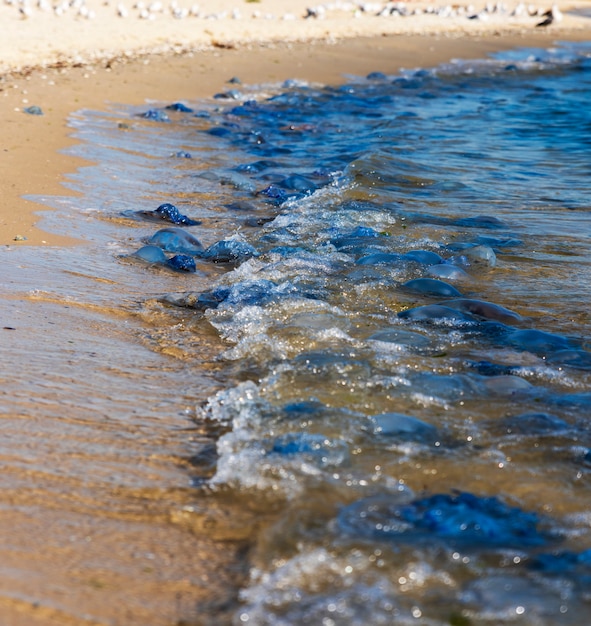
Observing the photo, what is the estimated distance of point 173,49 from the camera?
40.3ft

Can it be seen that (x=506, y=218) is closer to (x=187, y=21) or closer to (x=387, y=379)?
(x=387, y=379)

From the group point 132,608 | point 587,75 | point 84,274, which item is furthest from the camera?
point 587,75

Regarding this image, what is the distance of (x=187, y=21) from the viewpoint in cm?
1404

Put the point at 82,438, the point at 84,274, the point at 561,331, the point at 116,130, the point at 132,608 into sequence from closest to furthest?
the point at 132,608 < the point at 82,438 < the point at 561,331 < the point at 84,274 < the point at 116,130

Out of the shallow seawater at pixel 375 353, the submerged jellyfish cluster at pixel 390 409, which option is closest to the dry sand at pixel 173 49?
the shallow seawater at pixel 375 353

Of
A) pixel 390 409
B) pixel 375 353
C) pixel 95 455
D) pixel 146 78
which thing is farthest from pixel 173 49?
pixel 95 455

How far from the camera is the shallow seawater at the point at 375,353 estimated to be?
1.95 m

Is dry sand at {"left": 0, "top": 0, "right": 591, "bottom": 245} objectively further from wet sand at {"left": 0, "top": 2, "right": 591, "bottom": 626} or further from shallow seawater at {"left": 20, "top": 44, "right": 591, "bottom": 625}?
wet sand at {"left": 0, "top": 2, "right": 591, "bottom": 626}

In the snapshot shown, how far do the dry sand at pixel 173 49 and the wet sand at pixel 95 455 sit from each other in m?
0.72

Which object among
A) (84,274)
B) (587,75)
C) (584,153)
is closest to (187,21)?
(587,75)

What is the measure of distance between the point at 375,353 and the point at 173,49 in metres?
10.2

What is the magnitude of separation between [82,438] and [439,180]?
14.2 ft

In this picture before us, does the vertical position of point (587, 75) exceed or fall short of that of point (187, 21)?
it falls short

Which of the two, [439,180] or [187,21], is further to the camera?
[187,21]
